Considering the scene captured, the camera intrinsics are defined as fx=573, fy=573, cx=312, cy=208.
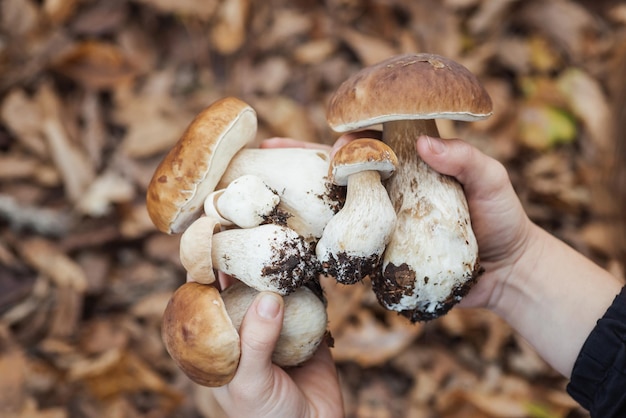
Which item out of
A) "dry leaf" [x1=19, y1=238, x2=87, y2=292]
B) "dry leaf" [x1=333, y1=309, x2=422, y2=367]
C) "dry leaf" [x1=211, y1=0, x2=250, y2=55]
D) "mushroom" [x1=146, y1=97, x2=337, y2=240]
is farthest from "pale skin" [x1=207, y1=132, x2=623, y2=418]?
"dry leaf" [x1=211, y1=0, x2=250, y2=55]

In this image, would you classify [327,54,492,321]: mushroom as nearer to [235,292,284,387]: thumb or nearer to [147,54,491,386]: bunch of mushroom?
[147,54,491,386]: bunch of mushroom

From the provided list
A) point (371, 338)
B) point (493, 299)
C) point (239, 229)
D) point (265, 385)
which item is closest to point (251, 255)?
point (239, 229)

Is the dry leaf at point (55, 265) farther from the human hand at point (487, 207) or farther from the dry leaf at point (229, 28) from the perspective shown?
the human hand at point (487, 207)

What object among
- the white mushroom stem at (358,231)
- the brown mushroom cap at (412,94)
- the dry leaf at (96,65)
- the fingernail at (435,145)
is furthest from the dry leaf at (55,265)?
the fingernail at (435,145)

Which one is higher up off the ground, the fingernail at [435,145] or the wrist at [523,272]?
the fingernail at [435,145]

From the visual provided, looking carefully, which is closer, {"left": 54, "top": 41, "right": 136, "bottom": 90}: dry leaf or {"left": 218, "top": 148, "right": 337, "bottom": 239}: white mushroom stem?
{"left": 218, "top": 148, "right": 337, "bottom": 239}: white mushroom stem

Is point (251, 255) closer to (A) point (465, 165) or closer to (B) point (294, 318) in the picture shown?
(B) point (294, 318)

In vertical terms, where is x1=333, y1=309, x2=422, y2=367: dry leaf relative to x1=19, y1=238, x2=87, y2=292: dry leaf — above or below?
below
